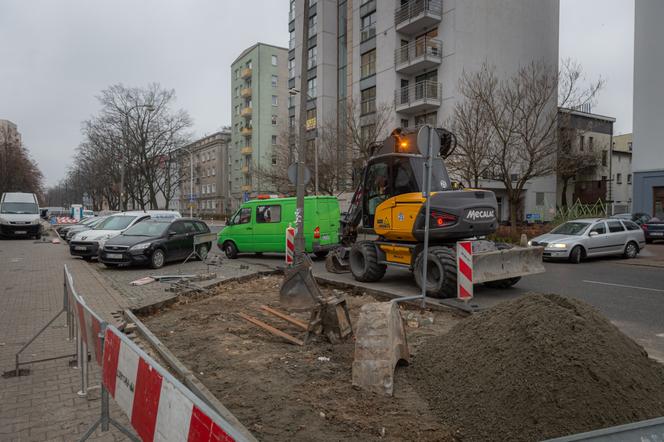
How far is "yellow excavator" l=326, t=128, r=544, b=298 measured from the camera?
873 cm

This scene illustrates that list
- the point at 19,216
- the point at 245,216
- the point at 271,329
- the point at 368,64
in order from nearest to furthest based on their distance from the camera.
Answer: the point at 271,329
the point at 245,216
the point at 19,216
the point at 368,64

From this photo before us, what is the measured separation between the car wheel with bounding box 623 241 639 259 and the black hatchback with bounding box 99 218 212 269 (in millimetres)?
14966

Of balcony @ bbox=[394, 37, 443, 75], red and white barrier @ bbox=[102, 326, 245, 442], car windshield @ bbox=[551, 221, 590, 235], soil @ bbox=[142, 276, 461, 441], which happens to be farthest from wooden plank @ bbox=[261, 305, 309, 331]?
balcony @ bbox=[394, 37, 443, 75]

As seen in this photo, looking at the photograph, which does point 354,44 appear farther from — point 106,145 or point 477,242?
point 477,242

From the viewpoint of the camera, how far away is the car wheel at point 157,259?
45.9 ft

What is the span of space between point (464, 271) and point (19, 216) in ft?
97.5

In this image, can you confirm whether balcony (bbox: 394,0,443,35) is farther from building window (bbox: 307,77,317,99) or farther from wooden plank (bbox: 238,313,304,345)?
wooden plank (bbox: 238,313,304,345)

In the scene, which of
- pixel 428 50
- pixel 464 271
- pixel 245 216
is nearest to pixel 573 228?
pixel 464 271

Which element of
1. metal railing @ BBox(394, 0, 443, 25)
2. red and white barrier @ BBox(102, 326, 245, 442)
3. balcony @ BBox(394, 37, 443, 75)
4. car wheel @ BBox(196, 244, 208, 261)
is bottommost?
car wheel @ BBox(196, 244, 208, 261)

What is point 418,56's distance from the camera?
32188 millimetres

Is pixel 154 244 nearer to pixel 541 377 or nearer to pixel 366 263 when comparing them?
pixel 366 263

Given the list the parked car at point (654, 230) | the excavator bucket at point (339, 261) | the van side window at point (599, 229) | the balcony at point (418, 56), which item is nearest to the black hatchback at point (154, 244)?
the excavator bucket at point (339, 261)

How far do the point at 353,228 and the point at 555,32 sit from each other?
32.7m

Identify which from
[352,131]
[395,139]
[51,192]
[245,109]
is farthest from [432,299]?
[51,192]
